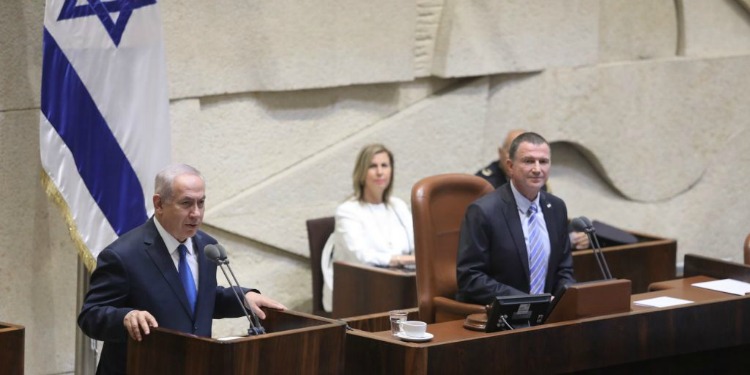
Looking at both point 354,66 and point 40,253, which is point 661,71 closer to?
point 354,66

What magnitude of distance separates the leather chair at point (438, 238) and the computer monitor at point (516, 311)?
1.89 ft

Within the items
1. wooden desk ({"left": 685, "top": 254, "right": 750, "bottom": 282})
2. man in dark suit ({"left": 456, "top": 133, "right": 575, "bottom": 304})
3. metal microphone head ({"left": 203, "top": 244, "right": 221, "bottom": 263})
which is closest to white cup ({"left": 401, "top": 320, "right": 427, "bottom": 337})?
man in dark suit ({"left": 456, "top": 133, "right": 575, "bottom": 304})

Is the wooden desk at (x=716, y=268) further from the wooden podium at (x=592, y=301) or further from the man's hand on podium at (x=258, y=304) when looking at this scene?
the man's hand on podium at (x=258, y=304)

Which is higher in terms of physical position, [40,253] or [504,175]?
[504,175]

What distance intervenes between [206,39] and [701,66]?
369cm

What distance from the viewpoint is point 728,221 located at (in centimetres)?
923

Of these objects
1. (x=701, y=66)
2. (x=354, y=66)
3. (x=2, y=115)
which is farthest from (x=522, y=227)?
(x=701, y=66)

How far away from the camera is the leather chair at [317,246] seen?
6953 millimetres

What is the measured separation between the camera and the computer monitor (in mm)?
4852

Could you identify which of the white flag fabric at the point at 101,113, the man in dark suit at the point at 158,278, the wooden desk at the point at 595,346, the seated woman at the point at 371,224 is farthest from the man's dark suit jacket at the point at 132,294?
the seated woman at the point at 371,224

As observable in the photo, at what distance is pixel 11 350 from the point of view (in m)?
4.25

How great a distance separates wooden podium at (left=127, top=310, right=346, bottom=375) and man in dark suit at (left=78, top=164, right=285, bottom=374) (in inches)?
3.0

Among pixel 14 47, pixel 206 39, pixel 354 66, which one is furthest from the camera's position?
pixel 354 66

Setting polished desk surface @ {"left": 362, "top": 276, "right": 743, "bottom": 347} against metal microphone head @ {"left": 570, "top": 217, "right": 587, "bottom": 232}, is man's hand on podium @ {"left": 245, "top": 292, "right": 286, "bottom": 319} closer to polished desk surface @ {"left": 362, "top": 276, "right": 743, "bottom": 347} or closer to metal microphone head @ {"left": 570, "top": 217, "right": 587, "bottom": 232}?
polished desk surface @ {"left": 362, "top": 276, "right": 743, "bottom": 347}
